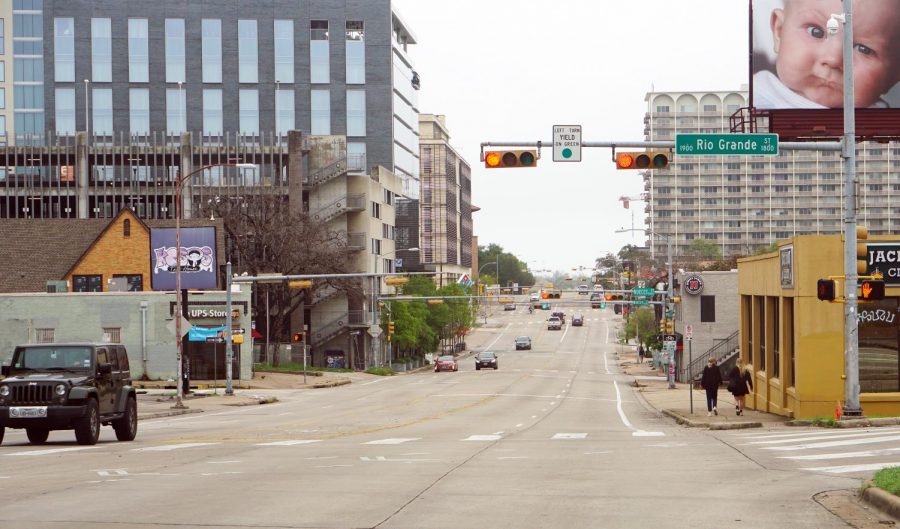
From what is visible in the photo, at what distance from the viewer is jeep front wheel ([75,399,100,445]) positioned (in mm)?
22484

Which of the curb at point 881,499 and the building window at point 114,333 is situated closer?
the curb at point 881,499

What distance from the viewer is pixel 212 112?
362 ft

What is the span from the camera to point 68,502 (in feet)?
44.7

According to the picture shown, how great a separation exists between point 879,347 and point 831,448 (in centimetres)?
1132

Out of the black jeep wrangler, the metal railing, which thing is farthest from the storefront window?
the metal railing

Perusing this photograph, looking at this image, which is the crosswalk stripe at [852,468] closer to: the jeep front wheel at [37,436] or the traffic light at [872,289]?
the traffic light at [872,289]


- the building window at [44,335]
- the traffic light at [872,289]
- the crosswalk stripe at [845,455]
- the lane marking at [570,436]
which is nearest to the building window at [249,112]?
the building window at [44,335]

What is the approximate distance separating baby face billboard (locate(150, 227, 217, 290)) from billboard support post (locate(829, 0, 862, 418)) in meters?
38.5

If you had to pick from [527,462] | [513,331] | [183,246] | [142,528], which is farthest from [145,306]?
[513,331]

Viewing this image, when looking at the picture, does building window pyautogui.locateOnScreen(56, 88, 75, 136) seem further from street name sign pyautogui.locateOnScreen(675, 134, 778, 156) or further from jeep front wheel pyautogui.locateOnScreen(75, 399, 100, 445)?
street name sign pyautogui.locateOnScreen(675, 134, 778, 156)

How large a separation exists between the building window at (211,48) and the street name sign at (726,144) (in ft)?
298

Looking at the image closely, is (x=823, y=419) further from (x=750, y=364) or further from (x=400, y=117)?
(x=400, y=117)

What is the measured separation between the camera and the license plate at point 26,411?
22.0 meters

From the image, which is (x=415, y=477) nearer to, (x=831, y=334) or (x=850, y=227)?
(x=850, y=227)
